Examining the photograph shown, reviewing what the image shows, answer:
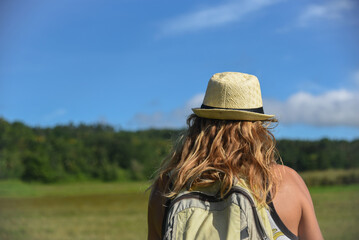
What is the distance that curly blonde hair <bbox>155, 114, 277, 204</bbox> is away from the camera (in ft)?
5.93

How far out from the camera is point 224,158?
185 cm

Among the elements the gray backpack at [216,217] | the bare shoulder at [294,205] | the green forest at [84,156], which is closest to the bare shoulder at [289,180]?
the bare shoulder at [294,205]

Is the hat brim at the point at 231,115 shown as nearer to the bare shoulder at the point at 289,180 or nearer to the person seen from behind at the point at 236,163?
the person seen from behind at the point at 236,163

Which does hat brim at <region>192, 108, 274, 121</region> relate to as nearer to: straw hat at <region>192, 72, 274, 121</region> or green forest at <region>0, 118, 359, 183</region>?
straw hat at <region>192, 72, 274, 121</region>

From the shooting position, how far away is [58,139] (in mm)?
59531

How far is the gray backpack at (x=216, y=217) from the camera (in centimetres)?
169

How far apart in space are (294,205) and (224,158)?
1.13 ft

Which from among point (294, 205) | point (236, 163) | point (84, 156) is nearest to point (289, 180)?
point (294, 205)

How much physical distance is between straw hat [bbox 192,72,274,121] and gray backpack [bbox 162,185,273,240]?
0.34m

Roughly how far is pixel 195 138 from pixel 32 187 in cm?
5238

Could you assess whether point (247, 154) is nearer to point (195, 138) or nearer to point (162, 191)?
point (195, 138)

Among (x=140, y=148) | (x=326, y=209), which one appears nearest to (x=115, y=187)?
(x=140, y=148)

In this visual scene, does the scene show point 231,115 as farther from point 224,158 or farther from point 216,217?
point 216,217

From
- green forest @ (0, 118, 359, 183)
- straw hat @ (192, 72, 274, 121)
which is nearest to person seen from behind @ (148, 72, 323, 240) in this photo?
straw hat @ (192, 72, 274, 121)
